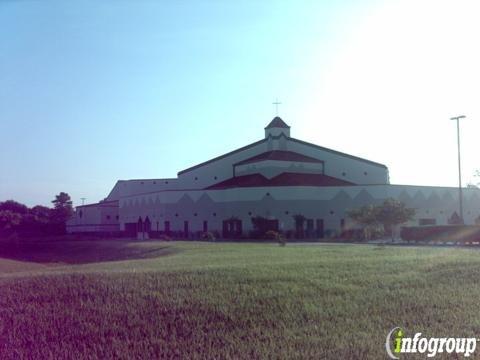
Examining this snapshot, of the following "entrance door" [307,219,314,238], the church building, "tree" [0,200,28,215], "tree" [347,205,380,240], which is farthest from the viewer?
Answer: "tree" [0,200,28,215]

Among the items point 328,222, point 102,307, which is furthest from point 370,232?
point 102,307

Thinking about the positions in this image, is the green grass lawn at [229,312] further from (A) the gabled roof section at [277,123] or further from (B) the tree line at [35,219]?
(B) the tree line at [35,219]

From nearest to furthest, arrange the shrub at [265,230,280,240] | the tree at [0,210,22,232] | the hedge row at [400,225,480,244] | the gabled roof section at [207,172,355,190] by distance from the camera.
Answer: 1. the hedge row at [400,225,480,244]
2. the shrub at [265,230,280,240]
3. the gabled roof section at [207,172,355,190]
4. the tree at [0,210,22,232]

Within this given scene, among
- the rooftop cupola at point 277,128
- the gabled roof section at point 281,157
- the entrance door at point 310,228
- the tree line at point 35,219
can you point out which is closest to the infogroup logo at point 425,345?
the entrance door at point 310,228

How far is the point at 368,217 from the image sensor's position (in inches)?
1716

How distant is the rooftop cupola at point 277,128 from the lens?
214ft

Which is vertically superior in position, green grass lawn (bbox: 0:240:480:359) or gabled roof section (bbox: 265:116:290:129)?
gabled roof section (bbox: 265:116:290:129)

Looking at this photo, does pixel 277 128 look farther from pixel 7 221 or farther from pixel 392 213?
pixel 7 221

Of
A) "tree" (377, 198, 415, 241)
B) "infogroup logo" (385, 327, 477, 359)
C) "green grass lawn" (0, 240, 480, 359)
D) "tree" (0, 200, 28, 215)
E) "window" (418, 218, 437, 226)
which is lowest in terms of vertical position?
"infogroup logo" (385, 327, 477, 359)

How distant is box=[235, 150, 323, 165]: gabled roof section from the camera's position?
60.1 metres

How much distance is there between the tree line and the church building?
19.2 meters

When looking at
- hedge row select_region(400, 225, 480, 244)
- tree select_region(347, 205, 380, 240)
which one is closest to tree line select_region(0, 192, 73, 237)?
tree select_region(347, 205, 380, 240)

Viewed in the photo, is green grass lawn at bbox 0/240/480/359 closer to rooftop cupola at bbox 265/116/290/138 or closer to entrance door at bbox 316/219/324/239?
entrance door at bbox 316/219/324/239

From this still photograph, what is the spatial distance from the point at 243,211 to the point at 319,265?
40.8m
